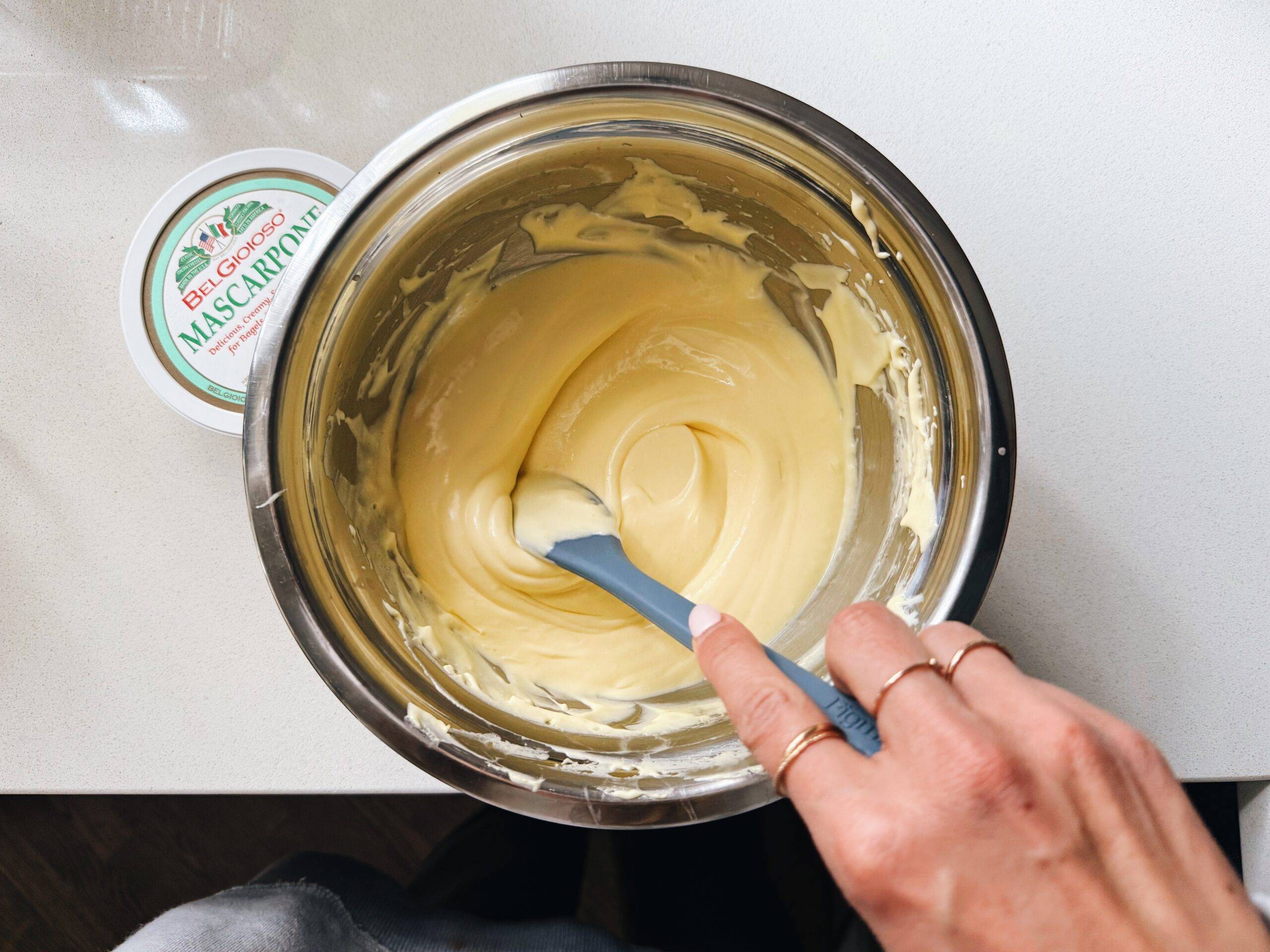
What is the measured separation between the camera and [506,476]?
0.87m

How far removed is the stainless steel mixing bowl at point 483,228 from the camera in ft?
2.05

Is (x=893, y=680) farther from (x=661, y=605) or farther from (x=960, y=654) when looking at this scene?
(x=661, y=605)

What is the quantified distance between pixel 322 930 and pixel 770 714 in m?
0.81

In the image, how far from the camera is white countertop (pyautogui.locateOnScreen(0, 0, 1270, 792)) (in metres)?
0.87

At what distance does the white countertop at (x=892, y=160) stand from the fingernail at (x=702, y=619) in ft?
1.30

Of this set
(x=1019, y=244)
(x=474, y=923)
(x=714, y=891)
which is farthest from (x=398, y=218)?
(x=714, y=891)

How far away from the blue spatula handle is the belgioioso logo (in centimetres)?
45

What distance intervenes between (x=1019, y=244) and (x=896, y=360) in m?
0.27

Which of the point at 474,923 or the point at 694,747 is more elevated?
the point at 694,747

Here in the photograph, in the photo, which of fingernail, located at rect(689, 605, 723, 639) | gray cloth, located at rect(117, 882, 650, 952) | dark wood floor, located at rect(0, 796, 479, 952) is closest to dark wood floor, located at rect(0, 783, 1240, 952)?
dark wood floor, located at rect(0, 796, 479, 952)

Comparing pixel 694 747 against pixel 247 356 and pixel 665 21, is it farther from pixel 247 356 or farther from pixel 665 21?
pixel 665 21

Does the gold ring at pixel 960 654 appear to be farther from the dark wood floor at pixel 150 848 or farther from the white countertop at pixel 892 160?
the dark wood floor at pixel 150 848

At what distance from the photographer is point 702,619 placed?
2.10ft

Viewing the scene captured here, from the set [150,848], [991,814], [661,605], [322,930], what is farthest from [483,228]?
[150,848]
